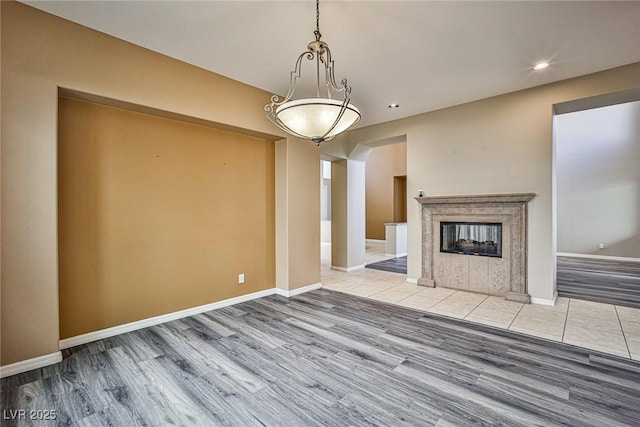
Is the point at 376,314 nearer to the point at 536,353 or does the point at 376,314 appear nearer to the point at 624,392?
the point at 536,353

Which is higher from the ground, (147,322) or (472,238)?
(472,238)

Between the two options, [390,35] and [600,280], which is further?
[600,280]

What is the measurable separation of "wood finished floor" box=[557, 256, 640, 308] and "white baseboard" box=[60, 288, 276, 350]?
5.03 meters

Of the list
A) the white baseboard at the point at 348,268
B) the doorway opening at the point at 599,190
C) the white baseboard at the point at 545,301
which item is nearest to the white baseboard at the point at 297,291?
the white baseboard at the point at 348,268

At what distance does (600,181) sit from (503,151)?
5.61 metres

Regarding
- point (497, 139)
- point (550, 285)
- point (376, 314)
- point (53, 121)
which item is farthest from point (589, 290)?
point (53, 121)

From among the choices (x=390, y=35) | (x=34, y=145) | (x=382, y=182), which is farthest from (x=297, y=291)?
(x=382, y=182)

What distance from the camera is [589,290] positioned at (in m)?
4.63

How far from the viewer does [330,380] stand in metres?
2.25

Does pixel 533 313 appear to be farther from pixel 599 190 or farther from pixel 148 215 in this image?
pixel 599 190

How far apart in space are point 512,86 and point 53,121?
17.5 ft

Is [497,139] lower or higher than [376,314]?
higher

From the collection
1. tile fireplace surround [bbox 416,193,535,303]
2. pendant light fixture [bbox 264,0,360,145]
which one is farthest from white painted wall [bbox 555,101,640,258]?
pendant light fixture [bbox 264,0,360,145]

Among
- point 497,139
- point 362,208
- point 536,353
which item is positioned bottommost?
point 536,353
